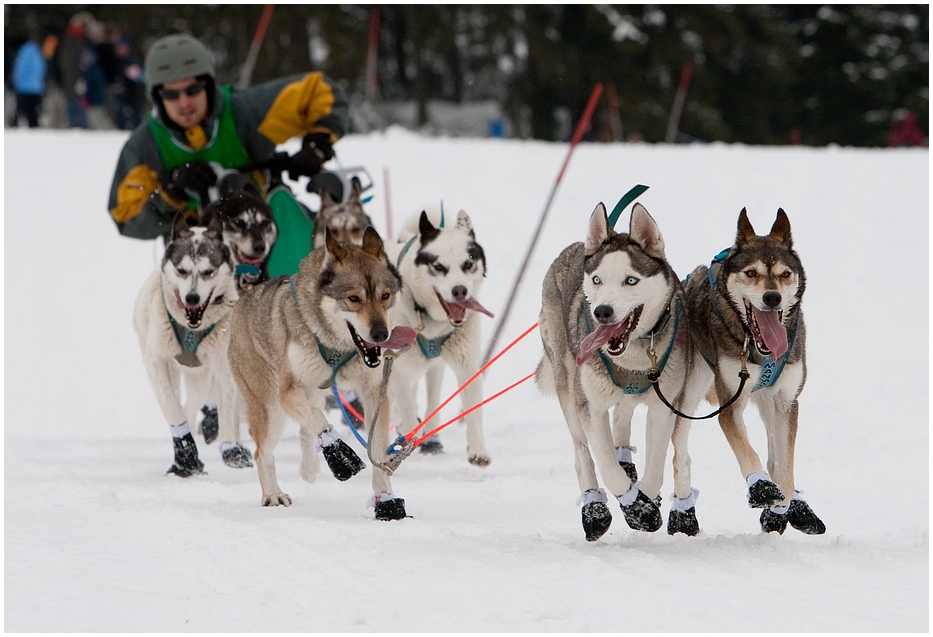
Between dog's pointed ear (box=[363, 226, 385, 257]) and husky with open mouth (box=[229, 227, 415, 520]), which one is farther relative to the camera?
dog's pointed ear (box=[363, 226, 385, 257])

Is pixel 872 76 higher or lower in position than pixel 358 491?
higher

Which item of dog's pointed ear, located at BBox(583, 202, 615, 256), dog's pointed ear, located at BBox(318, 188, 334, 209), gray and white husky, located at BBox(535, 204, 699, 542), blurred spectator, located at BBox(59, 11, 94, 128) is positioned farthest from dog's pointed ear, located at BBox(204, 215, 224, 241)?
blurred spectator, located at BBox(59, 11, 94, 128)

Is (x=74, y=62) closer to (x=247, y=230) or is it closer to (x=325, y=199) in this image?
(x=325, y=199)

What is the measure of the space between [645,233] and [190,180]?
3.04 meters

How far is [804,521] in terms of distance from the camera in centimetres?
343

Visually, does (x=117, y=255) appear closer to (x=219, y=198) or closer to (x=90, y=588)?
(x=219, y=198)

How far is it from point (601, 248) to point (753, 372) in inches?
24.4

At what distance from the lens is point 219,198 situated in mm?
5559

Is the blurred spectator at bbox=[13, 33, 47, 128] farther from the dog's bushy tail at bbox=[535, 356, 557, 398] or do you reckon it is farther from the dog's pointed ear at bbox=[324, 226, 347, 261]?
the dog's bushy tail at bbox=[535, 356, 557, 398]

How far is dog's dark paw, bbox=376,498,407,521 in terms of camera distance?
402 cm

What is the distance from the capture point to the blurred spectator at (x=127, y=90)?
15.6 m

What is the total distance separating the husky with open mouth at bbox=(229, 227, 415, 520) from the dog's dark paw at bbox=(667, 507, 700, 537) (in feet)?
3.30

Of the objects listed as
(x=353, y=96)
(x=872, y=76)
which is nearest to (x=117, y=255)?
(x=353, y=96)

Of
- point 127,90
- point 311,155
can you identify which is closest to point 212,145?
point 311,155
